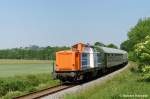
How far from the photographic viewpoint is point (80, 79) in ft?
113

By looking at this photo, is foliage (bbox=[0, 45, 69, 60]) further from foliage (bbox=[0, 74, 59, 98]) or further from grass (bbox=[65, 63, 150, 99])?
grass (bbox=[65, 63, 150, 99])

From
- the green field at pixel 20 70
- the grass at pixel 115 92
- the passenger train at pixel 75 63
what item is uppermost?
the passenger train at pixel 75 63

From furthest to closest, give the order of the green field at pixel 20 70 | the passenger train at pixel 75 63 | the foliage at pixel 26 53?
the foliage at pixel 26 53 < the green field at pixel 20 70 < the passenger train at pixel 75 63

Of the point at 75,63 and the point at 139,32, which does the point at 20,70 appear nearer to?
the point at 139,32

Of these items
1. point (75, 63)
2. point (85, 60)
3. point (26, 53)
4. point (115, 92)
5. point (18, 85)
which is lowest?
point (18, 85)

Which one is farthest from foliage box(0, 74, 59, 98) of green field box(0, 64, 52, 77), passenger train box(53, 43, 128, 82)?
green field box(0, 64, 52, 77)

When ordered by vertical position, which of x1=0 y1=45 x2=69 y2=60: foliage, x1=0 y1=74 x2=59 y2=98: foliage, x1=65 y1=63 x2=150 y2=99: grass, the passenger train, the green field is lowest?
x1=0 y1=74 x2=59 y2=98: foliage

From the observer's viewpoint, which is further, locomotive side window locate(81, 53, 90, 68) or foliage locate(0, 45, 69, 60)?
foliage locate(0, 45, 69, 60)

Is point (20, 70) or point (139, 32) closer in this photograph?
point (20, 70)

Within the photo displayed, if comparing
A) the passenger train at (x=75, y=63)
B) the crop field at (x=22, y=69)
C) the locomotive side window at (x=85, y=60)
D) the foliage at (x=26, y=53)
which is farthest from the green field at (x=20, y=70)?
the foliage at (x=26, y=53)

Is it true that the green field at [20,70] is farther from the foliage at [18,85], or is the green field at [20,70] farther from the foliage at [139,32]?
the foliage at [139,32]

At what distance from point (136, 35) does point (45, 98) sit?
5188cm

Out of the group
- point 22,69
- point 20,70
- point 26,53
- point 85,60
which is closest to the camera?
point 85,60

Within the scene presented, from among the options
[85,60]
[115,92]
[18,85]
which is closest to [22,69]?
[85,60]
